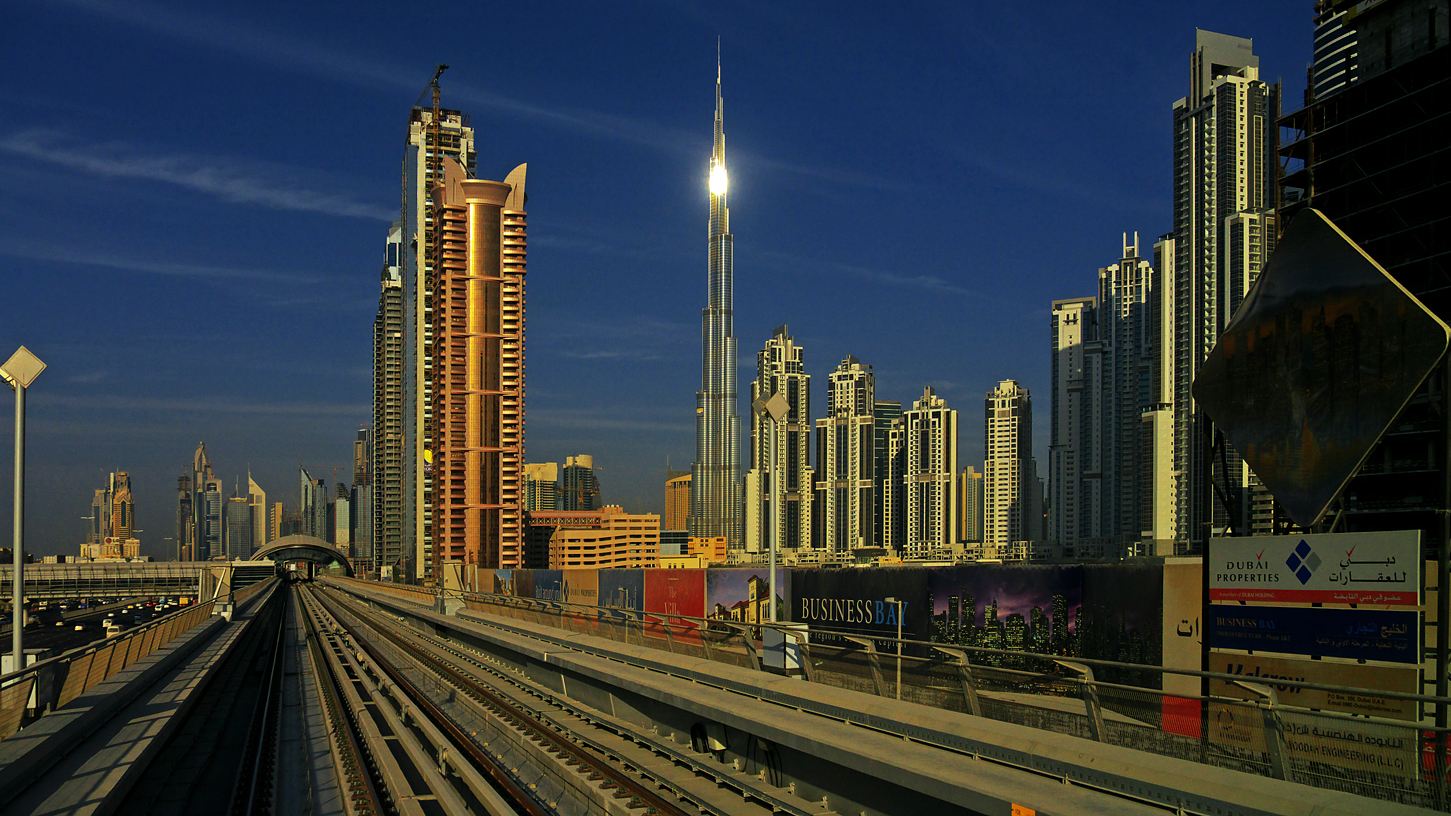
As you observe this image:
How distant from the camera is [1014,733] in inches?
439

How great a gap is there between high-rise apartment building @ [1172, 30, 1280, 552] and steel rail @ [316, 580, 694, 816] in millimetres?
139087

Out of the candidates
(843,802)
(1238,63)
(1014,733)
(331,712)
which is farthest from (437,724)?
(1238,63)

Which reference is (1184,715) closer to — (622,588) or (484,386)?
(622,588)

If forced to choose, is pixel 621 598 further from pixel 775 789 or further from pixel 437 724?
pixel 775 789

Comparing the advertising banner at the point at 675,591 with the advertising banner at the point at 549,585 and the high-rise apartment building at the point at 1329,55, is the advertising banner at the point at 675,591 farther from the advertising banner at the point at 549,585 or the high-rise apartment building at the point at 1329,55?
the high-rise apartment building at the point at 1329,55

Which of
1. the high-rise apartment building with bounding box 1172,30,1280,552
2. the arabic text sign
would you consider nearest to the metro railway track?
the arabic text sign

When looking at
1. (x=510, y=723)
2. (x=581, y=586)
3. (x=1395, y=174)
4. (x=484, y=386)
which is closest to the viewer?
(x=510, y=723)

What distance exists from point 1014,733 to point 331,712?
24.2m

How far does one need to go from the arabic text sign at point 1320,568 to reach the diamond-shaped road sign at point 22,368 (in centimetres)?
1944

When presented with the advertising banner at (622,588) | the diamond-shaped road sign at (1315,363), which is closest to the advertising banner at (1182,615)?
the diamond-shaped road sign at (1315,363)

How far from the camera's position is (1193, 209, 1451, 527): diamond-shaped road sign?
42.2 ft

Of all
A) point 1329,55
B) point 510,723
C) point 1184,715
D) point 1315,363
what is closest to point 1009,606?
point 1315,363

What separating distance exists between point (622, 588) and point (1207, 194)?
149 metres

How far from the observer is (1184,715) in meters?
9.54
